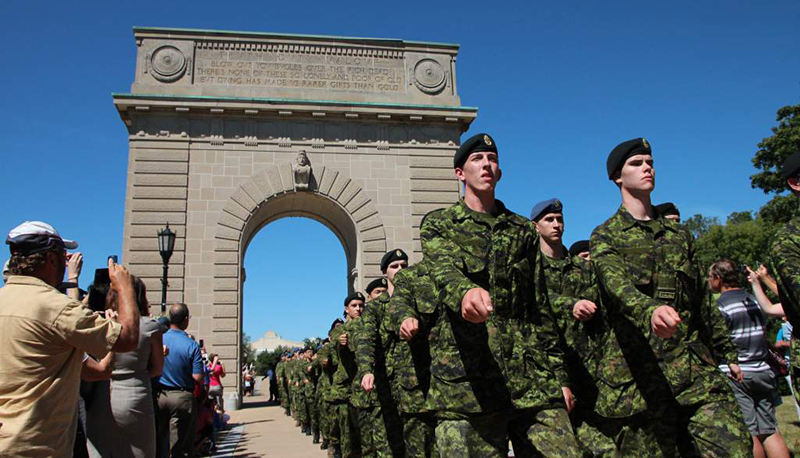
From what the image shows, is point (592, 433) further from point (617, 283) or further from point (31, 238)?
point (31, 238)

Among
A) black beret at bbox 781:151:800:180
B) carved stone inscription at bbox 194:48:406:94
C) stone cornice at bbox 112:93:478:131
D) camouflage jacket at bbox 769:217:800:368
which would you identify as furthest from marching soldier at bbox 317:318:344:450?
carved stone inscription at bbox 194:48:406:94

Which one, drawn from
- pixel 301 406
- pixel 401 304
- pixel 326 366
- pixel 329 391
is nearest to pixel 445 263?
pixel 401 304

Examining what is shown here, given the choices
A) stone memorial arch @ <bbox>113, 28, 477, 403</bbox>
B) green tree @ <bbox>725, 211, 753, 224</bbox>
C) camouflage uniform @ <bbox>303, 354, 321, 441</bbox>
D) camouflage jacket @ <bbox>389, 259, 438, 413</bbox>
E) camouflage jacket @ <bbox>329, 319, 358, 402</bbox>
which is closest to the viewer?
camouflage jacket @ <bbox>389, 259, 438, 413</bbox>

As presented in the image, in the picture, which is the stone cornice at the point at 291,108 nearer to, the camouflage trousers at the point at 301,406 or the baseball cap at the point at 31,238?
the camouflage trousers at the point at 301,406

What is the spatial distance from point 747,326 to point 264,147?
16.8 m

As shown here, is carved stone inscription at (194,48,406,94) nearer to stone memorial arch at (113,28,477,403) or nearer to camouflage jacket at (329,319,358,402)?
stone memorial arch at (113,28,477,403)

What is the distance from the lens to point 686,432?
3.96 metres

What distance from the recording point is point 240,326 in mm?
19984

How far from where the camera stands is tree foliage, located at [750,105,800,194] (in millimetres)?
31688

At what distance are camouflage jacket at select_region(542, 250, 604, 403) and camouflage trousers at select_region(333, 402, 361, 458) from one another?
13.3 ft

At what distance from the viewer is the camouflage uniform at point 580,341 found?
15.8ft

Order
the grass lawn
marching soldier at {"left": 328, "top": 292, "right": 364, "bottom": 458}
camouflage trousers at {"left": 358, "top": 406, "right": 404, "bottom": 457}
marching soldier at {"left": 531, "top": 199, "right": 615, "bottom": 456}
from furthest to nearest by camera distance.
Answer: marching soldier at {"left": 328, "top": 292, "right": 364, "bottom": 458}, the grass lawn, camouflage trousers at {"left": 358, "top": 406, "right": 404, "bottom": 457}, marching soldier at {"left": 531, "top": 199, "right": 615, "bottom": 456}

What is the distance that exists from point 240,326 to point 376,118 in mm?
8125

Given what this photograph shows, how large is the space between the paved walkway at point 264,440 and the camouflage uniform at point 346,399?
7.66 feet
